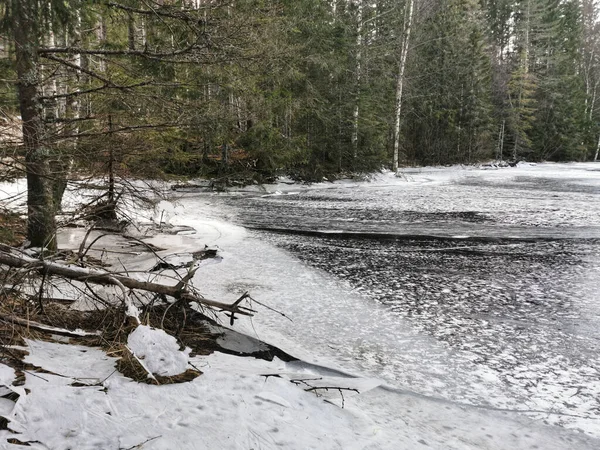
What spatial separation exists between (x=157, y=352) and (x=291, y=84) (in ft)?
54.2

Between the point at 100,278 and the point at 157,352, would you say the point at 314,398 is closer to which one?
the point at 157,352

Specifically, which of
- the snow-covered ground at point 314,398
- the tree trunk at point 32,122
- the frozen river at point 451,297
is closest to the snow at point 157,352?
the snow-covered ground at point 314,398

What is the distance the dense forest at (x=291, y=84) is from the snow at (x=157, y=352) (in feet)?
6.64

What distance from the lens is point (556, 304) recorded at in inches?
177

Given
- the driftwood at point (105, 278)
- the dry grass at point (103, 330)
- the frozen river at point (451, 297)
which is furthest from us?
the driftwood at point (105, 278)

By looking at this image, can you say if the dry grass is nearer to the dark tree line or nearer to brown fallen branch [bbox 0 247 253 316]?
brown fallen branch [bbox 0 247 253 316]

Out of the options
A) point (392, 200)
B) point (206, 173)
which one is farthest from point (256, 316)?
point (206, 173)

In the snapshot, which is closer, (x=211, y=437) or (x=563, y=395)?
(x=211, y=437)

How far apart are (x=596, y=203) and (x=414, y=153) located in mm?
23267

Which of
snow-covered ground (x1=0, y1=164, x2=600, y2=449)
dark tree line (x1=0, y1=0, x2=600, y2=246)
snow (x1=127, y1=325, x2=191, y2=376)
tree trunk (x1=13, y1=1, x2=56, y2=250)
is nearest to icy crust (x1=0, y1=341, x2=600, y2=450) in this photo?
snow-covered ground (x1=0, y1=164, x2=600, y2=449)

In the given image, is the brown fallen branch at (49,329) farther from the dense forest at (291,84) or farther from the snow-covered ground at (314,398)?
Answer: the dense forest at (291,84)

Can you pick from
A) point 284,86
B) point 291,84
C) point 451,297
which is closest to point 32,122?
point 451,297

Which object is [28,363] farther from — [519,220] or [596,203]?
[596,203]

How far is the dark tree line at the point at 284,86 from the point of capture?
16.3ft
